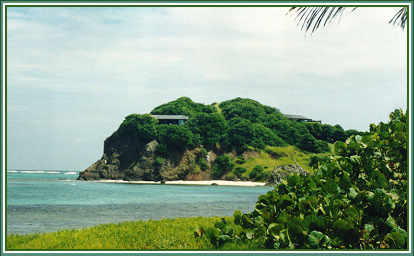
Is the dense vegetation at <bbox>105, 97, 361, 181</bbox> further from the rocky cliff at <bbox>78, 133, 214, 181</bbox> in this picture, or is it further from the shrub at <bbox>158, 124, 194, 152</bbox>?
the rocky cliff at <bbox>78, 133, 214, 181</bbox>

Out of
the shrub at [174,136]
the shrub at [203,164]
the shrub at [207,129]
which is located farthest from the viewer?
the shrub at [207,129]

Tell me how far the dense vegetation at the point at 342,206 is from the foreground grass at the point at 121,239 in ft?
2.24

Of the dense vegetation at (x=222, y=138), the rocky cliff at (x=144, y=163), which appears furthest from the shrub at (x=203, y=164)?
the rocky cliff at (x=144, y=163)

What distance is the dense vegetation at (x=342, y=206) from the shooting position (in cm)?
559

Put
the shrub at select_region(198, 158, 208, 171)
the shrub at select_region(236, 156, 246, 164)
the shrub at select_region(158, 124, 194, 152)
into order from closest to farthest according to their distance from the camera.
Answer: the shrub at select_region(158, 124, 194, 152), the shrub at select_region(198, 158, 208, 171), the shrub at select_region(236, 156, 246, 164)

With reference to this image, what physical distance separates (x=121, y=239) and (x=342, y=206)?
11.2ft

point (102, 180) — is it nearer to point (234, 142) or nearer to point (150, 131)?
point (150, 131)

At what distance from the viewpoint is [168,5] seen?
20.3 feet

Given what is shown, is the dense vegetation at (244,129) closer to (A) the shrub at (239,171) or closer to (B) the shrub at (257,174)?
(A) the shrub at (239,171)

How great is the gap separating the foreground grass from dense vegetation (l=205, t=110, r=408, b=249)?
68 centimetres

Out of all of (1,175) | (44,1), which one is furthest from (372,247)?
(44,1)

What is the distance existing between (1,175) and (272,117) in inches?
3791

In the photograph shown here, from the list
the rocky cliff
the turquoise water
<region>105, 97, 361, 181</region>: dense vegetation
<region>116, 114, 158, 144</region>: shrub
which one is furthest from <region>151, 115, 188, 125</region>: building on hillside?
the turquoise water

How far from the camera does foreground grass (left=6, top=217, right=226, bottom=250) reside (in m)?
6.22
